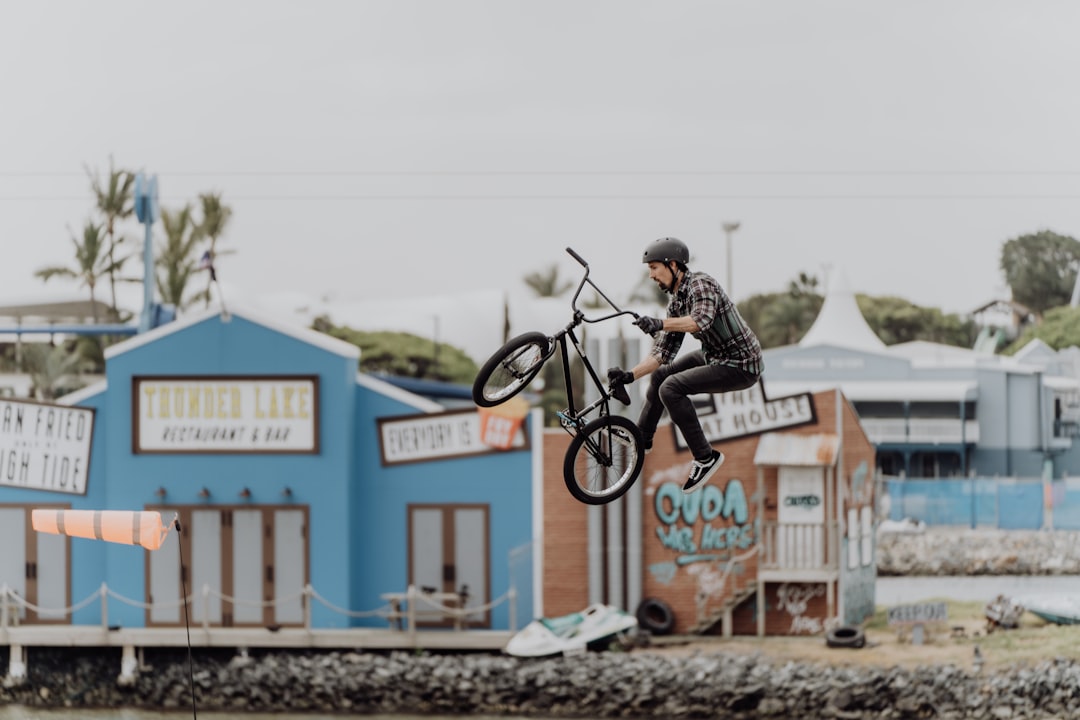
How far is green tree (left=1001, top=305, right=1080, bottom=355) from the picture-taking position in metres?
44.3

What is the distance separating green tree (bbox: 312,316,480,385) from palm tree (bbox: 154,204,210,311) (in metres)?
17.7

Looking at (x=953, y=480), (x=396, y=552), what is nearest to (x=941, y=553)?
(x=953, y=480)

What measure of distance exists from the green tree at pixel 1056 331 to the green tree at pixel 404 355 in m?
26.5

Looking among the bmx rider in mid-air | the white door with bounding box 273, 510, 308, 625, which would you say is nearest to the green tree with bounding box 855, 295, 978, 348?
the white door with bounding box 273, 510, 308, 625

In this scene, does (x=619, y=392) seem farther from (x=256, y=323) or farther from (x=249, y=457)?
(x=249, y=457)

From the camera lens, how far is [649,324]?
667 cm

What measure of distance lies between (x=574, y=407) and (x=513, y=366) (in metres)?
0.34

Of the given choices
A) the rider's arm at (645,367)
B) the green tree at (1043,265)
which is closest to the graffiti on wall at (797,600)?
the green tree at (1043,265)

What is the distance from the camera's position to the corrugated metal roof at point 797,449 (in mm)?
28578

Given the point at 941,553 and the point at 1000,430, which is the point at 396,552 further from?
the point at 1000,430

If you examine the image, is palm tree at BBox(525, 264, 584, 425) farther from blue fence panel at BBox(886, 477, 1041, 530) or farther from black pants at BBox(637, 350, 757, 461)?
black pants at BBox(637, 350, 757, 461)

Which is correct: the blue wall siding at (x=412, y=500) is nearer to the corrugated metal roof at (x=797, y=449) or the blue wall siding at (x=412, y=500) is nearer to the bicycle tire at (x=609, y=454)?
the corrugated metal roof at (x=797, y=449)

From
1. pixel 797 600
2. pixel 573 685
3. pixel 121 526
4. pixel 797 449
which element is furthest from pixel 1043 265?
pixel 121 526

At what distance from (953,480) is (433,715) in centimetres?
1523
